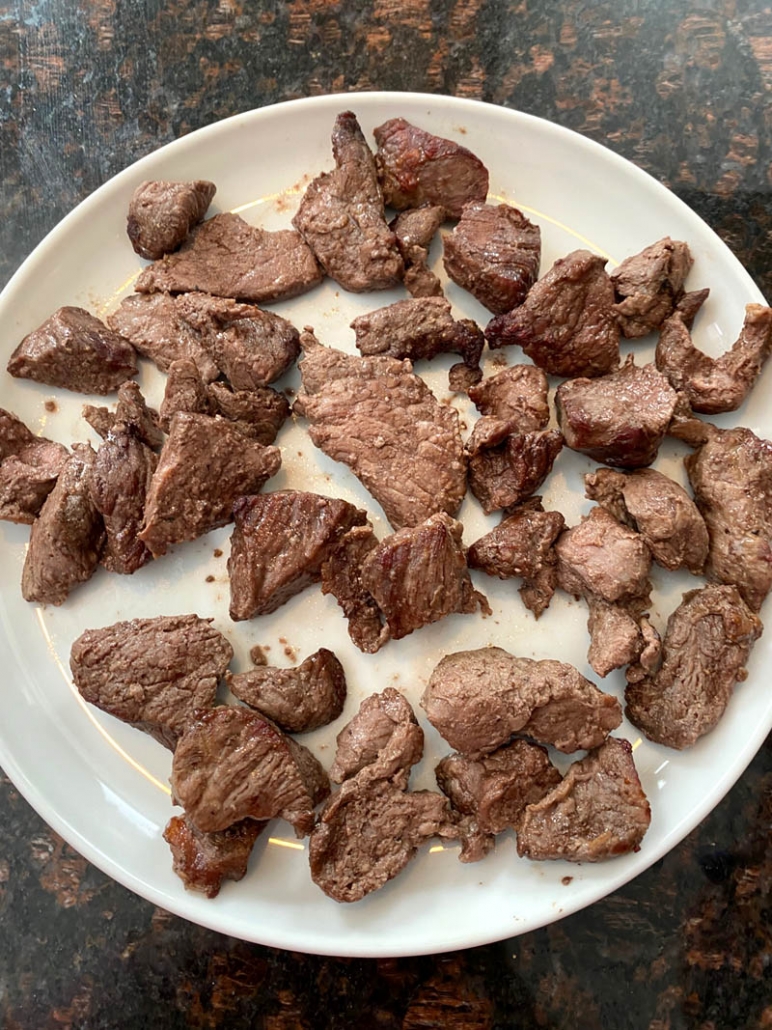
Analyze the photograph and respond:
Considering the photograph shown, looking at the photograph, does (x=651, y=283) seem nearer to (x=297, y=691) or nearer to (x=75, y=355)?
(x=297, y=691)

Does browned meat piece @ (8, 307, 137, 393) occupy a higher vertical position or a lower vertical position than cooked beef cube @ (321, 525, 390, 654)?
higher

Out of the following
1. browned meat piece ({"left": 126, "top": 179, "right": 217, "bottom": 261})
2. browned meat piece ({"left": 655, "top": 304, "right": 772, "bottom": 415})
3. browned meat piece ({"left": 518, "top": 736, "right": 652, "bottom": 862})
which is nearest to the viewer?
browned meat piece ({"left": 518, "top": 736, "right": 652, "bottom": 862})

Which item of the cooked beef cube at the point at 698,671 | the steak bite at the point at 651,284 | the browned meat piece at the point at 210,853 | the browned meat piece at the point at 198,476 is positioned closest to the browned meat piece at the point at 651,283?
the steak bite at the point at 651,284

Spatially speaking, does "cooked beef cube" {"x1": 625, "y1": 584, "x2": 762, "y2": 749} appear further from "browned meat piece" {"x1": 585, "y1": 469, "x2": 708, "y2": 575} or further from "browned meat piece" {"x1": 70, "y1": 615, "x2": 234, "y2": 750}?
"browned meat piece" {"x1": 70, "y1": 615, "x2": 234, "y2": 750}

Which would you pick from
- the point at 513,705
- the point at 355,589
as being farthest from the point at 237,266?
the point at 513,705

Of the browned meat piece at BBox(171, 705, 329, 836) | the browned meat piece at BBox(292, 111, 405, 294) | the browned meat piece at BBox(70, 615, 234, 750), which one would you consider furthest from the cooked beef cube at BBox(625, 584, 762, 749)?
the browned meat piece at BBox(292, 111, 405, 294)

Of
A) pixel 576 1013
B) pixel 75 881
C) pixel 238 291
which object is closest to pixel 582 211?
pixel 238 291
